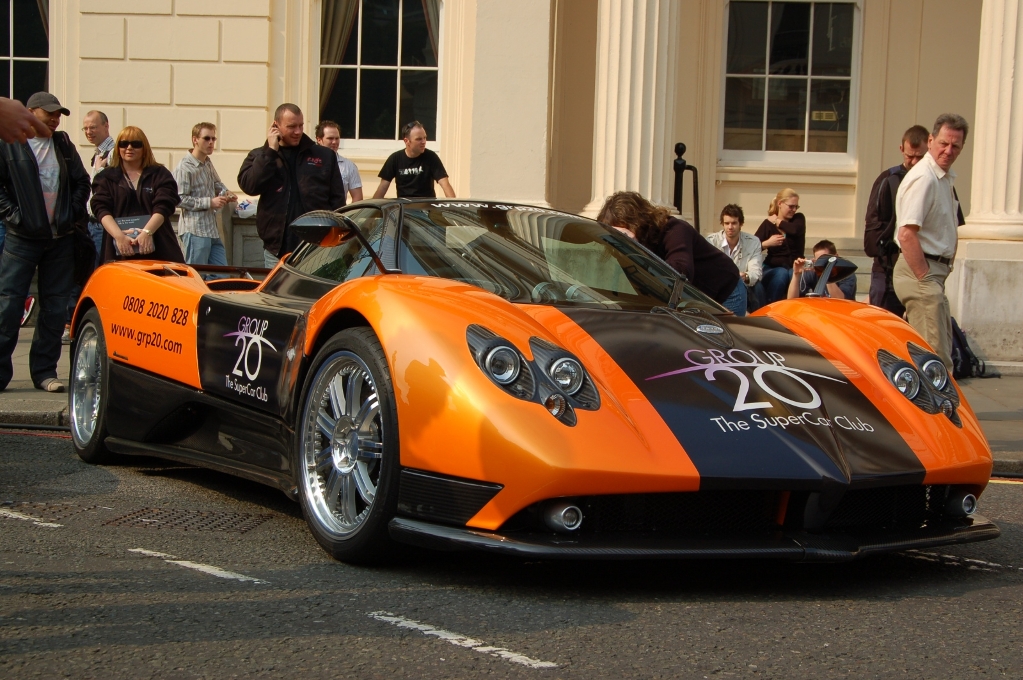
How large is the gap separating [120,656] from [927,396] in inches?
111

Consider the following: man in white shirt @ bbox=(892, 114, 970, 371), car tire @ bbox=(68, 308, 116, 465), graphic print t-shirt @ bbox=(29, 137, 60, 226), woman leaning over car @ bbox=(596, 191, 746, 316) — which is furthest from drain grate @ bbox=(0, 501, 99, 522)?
man in white shirt @ bbox=(892, 114, 970, 371)

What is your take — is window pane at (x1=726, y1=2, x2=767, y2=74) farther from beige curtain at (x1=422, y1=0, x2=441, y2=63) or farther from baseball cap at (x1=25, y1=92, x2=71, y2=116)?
baseball cap at (x1=25, y1=92, x2=71, y2=116)

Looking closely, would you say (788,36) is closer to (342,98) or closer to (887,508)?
(342,98)

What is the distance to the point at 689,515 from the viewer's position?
4004mm

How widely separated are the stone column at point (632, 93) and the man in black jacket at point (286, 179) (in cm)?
373

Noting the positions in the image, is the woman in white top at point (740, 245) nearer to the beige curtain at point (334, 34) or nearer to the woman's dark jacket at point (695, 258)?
the woman's dark jacket at point (695, 258)

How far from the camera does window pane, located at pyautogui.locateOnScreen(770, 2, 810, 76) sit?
1445cm

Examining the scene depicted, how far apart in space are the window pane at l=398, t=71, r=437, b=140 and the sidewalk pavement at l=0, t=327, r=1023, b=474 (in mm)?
4814

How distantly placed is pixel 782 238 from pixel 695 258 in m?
5.11

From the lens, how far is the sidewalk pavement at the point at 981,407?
743 cm

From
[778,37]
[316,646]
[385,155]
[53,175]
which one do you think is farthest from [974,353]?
[316,646]

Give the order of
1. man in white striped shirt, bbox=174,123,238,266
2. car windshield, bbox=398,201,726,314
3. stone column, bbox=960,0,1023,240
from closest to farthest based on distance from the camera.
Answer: car windshield, bbox=398,201,726,314, man in white striped shirt, bbox=174,123,238,266, stone column, bbox=960,0,1023,240

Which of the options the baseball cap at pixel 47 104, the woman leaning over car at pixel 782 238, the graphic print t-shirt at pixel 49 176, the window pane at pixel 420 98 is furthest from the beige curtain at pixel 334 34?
the graphic print t-shirt at pixel 49 176

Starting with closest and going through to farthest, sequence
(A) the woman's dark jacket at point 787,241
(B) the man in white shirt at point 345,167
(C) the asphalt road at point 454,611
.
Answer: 1. (C) the asphalt road at point 454,611
2. (B) the man in white shirt at point 345,167
3. (A) the woman's dark jacket at point 787,241
